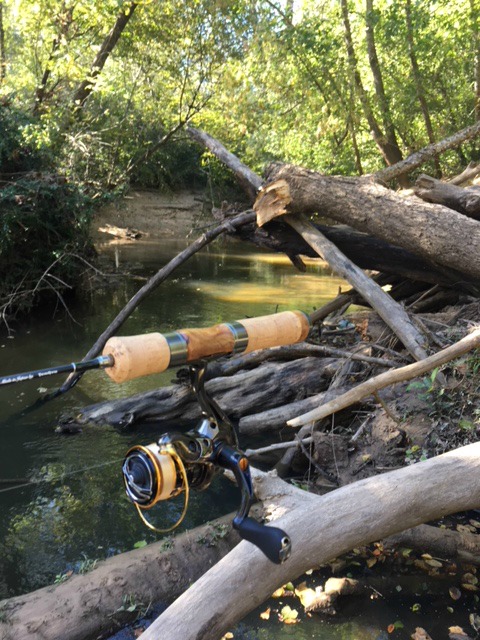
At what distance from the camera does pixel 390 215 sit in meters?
5.59

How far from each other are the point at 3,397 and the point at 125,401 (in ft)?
5.48

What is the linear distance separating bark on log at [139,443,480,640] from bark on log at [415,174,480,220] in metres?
3.76

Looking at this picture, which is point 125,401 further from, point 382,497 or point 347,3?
point 347,3

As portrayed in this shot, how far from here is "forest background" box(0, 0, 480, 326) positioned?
9.77m

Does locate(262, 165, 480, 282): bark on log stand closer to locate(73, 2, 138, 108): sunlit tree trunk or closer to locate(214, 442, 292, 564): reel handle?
locate(214, 442, 292, 564): reel handle

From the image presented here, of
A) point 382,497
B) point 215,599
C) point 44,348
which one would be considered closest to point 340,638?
point 382,497

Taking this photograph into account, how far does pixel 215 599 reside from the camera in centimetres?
213

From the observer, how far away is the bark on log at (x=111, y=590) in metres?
2.90

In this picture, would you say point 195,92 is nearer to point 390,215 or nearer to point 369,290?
point 390,215

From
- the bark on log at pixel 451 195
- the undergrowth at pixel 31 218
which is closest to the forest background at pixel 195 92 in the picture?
the undergrowth at pixel 31 218

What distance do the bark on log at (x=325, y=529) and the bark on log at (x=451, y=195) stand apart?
3.76m

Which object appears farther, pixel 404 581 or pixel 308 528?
pixel 404 581

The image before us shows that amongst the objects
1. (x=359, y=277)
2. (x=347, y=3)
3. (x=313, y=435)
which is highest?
(x=347, y=3)

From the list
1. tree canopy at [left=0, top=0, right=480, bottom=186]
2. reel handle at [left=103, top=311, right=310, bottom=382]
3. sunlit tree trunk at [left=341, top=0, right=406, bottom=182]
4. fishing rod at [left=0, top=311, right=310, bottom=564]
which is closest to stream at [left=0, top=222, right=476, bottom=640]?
fishing rod at [left=0, top=311, right=310, bottom=564]
